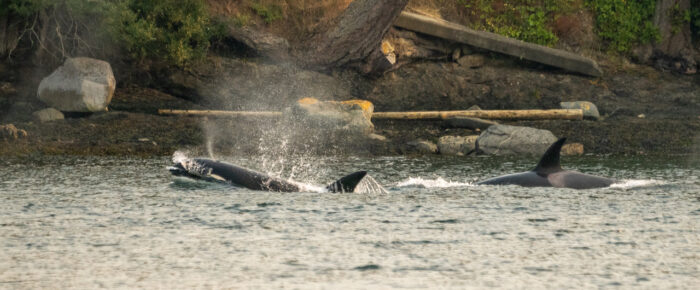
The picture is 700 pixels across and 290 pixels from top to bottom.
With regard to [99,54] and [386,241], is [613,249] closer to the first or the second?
[386,241]

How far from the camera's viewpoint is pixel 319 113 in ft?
67.3

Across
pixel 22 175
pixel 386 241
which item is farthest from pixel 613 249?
pixel 22 175

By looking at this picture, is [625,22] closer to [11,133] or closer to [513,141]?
[513,141]

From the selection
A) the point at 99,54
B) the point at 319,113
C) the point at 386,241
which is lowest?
the point at 386,241

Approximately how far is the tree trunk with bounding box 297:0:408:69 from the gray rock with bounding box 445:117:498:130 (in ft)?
10.5

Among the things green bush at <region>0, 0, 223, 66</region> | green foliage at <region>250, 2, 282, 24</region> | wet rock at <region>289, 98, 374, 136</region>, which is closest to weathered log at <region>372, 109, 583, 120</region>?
wet rock at <region>289, 98, 374, 136</region>

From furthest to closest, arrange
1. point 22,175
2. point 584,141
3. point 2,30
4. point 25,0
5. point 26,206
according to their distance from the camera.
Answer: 1. point 2,30
2. point 25,0
3. point 584,141
4. point 22,175
5. point 26,206

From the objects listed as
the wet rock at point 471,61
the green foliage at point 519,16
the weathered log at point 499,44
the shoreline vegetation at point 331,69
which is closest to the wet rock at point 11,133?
the shoreline vegetation at point 331,69

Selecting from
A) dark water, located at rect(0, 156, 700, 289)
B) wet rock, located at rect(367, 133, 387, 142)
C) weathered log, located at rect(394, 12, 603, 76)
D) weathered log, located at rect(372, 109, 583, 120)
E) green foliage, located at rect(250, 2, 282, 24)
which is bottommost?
dark water, located at rect(0, 156, 700, 289)

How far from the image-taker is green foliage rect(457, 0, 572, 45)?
26734 millimetres

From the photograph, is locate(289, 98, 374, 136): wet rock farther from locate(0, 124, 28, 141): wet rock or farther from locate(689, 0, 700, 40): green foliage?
locate(689, 0, 700, 40): green foliage

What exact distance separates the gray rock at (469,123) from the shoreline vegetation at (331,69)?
0.27 m

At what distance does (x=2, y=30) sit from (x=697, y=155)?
17213 mm

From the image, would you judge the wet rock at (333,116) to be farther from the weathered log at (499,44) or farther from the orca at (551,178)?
the orca at (551,178)
